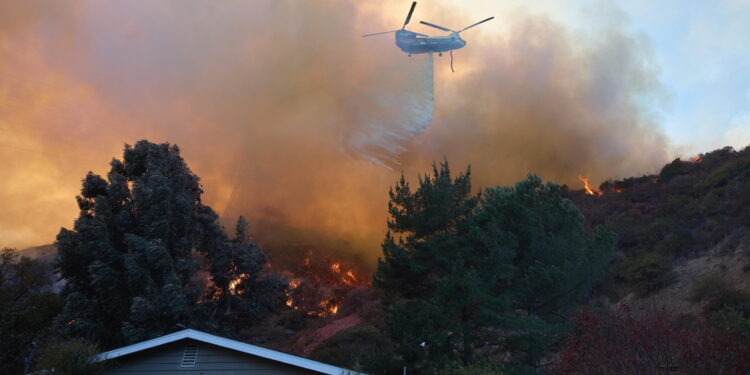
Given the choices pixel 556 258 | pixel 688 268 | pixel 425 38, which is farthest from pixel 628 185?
pixel 556 258

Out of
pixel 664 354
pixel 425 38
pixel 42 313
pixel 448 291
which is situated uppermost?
pixel 425 38

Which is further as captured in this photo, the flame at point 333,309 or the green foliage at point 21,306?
the flame at point 333,309

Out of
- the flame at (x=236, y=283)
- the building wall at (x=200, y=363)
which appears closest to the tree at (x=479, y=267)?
the building wall at (x=200, y=363)

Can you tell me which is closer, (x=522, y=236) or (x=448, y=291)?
(x=448, y=291)

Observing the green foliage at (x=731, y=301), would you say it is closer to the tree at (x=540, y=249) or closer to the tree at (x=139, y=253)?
the tree at (x=540, y=249)

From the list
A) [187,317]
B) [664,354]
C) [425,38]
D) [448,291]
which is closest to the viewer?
[664,354]

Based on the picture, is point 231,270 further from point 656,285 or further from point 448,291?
point 656,285
